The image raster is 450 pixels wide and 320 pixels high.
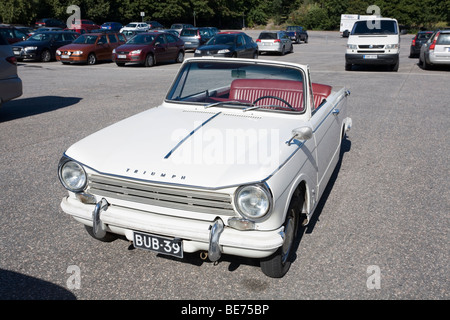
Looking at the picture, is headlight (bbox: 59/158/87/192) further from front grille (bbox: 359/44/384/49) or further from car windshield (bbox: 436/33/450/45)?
car windshield (bbox: 436/33/450/45)

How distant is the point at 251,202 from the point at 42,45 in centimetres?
2109

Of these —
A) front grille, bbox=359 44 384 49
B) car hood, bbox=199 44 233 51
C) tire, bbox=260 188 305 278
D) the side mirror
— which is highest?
front grille, bbox=359 44 384 49

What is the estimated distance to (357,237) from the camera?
4.08 metres

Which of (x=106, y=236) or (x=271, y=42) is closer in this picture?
(x=106, y=236)

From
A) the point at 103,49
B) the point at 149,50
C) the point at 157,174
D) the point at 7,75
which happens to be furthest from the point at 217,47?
the point at 157,174

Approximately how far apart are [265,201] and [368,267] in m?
1.25

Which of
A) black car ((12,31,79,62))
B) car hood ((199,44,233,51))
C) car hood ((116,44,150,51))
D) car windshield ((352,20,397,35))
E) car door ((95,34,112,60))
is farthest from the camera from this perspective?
car door ((95,34,112,60))

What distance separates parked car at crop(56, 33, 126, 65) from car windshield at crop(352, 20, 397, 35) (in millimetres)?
11713

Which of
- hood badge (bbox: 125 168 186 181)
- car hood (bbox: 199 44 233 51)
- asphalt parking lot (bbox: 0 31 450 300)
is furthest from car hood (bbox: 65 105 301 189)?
car hood (bbox: 199 44 233 51)

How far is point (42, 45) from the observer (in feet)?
69.2

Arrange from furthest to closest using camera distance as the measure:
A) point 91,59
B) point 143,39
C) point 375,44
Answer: point 91,59 < point 143,39 < point 375,44

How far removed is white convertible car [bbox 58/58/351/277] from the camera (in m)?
2.98

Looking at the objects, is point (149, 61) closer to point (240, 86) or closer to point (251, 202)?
point (240, 86)

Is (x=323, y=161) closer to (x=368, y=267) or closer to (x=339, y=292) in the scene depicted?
(x=368, y=267)
